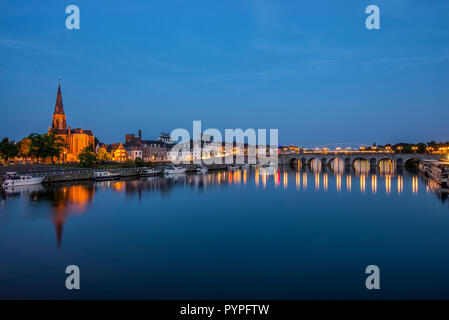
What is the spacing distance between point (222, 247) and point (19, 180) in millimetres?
32700

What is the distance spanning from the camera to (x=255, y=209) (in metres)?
27.6

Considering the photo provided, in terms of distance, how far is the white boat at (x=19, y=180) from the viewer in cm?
Result: 3789

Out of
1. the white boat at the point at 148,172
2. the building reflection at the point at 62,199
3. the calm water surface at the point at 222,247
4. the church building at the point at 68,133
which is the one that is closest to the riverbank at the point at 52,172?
the white boat at the point at 148,172

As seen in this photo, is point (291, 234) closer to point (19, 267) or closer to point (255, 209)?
point (255, 209)

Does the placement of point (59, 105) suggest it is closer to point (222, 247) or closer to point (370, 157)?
point (370, 157)

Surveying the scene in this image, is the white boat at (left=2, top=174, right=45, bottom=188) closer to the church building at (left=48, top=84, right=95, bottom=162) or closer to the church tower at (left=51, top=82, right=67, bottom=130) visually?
the church building at (left=48, top=84, right=95, bottom=162)

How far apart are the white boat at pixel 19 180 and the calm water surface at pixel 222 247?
25.4 ft

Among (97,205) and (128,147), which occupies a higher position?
(128,147)

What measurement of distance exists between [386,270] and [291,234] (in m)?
6.36

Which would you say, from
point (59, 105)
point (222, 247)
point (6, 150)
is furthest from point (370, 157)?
point (59, 105)

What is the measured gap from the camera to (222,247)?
16.3 m

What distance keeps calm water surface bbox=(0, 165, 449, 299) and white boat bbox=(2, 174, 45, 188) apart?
25.4 ft

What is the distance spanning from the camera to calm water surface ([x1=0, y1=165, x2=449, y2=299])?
11.4 m
